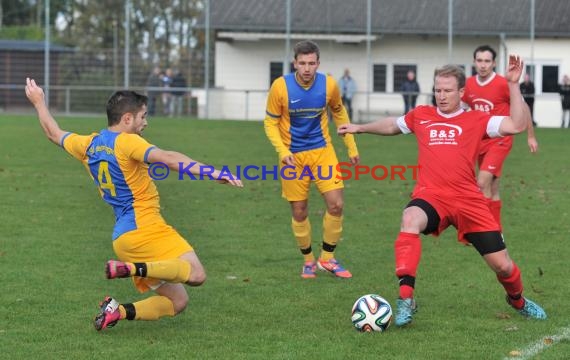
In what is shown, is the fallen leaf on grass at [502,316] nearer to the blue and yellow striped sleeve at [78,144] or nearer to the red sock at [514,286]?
the red sock at [514,286]

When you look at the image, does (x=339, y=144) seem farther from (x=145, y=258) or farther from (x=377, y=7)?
(x=145, y=258)

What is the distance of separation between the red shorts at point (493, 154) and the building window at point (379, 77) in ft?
74.9

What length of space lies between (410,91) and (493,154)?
74.3ft

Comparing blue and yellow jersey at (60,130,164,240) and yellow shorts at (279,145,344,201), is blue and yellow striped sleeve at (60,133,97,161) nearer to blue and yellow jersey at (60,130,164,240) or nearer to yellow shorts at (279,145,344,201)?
blue and yellow jersey at (60,130,164,240)

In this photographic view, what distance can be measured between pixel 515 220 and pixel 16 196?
22.6 ft

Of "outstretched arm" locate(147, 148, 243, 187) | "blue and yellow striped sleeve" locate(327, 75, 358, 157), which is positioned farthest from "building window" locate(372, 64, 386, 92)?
"outstretched arm" locate(147, 148, 243, 187)

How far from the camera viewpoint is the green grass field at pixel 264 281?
6785mm

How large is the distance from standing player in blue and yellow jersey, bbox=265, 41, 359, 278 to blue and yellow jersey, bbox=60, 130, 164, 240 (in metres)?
2.53

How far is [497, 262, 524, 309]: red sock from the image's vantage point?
7.51m

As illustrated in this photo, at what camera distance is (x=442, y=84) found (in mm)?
7453

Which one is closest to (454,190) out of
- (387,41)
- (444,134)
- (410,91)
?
(444,134)

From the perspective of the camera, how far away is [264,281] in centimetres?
914

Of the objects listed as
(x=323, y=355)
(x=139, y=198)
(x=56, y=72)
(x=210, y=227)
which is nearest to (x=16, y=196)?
(x=210, y=227)

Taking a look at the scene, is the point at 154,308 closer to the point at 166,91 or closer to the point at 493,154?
the point at 493,154
